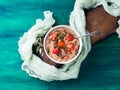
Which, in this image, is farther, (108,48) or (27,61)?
(108,48)

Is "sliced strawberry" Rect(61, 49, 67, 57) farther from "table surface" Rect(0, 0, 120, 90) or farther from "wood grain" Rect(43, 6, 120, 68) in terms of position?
"table surface" Rect(0, 0, 120, 90)

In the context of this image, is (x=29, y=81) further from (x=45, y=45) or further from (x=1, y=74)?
(x=45, y=45)

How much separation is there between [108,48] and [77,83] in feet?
0.85

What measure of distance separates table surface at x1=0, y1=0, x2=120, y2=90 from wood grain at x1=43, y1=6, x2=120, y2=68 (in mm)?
161

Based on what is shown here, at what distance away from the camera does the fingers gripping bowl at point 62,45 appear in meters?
1.45

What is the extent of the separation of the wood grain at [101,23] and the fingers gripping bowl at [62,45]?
8 centimetres

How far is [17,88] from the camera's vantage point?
1613 mm

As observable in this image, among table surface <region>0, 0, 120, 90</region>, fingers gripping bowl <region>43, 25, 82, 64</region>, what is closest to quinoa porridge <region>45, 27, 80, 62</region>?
fingers gripping bowl <region>43, 25, 82, 64</region>

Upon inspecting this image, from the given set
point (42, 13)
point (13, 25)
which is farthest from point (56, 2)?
point (13, 25)

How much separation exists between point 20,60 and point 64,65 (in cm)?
25

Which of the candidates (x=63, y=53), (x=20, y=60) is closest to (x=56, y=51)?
(x=63, y=53)

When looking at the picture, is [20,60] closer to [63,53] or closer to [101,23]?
[63,53]

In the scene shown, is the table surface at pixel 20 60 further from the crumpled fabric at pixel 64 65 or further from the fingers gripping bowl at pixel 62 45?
the fingers gripping bowl at pixel 62 45

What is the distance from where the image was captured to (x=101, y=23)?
154 cm
